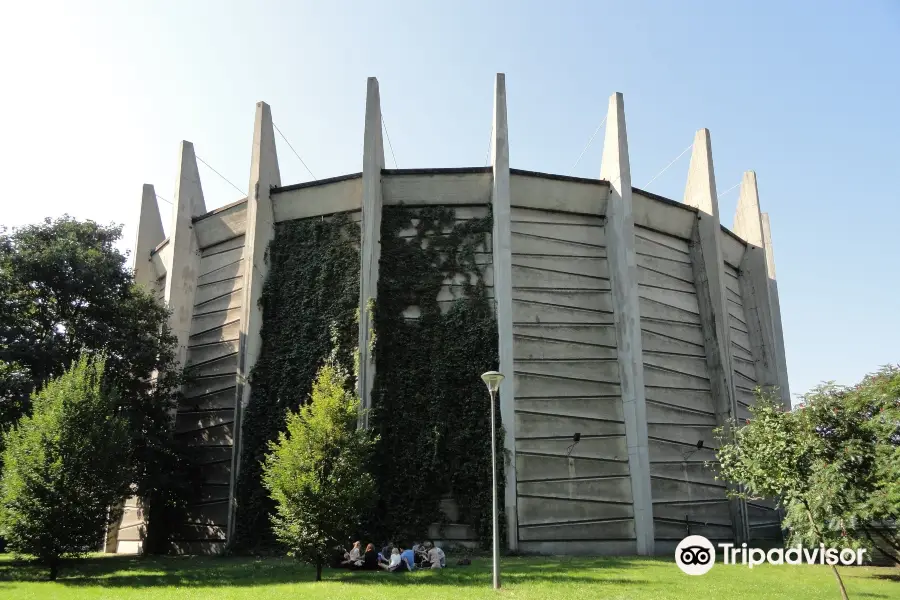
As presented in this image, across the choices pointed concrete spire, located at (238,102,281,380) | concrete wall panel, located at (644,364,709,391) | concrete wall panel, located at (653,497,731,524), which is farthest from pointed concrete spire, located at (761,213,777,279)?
pointed concrete spire, located at (238,102,281,380)

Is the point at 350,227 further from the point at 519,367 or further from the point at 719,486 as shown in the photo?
the point at 719,486

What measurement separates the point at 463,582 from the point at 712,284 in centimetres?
1731

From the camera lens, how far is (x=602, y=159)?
26859mm

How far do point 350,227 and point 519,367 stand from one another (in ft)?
26.7

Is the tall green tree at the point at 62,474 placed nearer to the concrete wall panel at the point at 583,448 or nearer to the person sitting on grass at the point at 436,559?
the person sitting on grass at the point at 436,559

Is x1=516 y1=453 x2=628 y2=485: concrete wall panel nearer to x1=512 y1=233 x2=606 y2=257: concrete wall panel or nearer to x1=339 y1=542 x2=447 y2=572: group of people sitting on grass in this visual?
x1=339 y1=542 x2=447 y2=572: group of people sitting on grass

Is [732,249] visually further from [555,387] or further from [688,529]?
[688,529]

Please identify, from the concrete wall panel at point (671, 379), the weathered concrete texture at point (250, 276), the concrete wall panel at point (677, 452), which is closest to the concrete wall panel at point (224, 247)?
the weathered concrete texture at point (250, 276)

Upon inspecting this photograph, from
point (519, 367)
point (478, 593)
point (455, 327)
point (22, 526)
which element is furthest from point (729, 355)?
point (22, 526)

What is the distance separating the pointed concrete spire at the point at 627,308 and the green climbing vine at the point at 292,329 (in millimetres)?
9228

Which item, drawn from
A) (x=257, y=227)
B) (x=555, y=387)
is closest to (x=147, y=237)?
(x=257, y=227)

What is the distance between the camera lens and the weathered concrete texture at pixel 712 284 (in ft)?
84.6

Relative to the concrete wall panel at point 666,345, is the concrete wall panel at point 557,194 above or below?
above

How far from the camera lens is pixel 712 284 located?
27.4m
